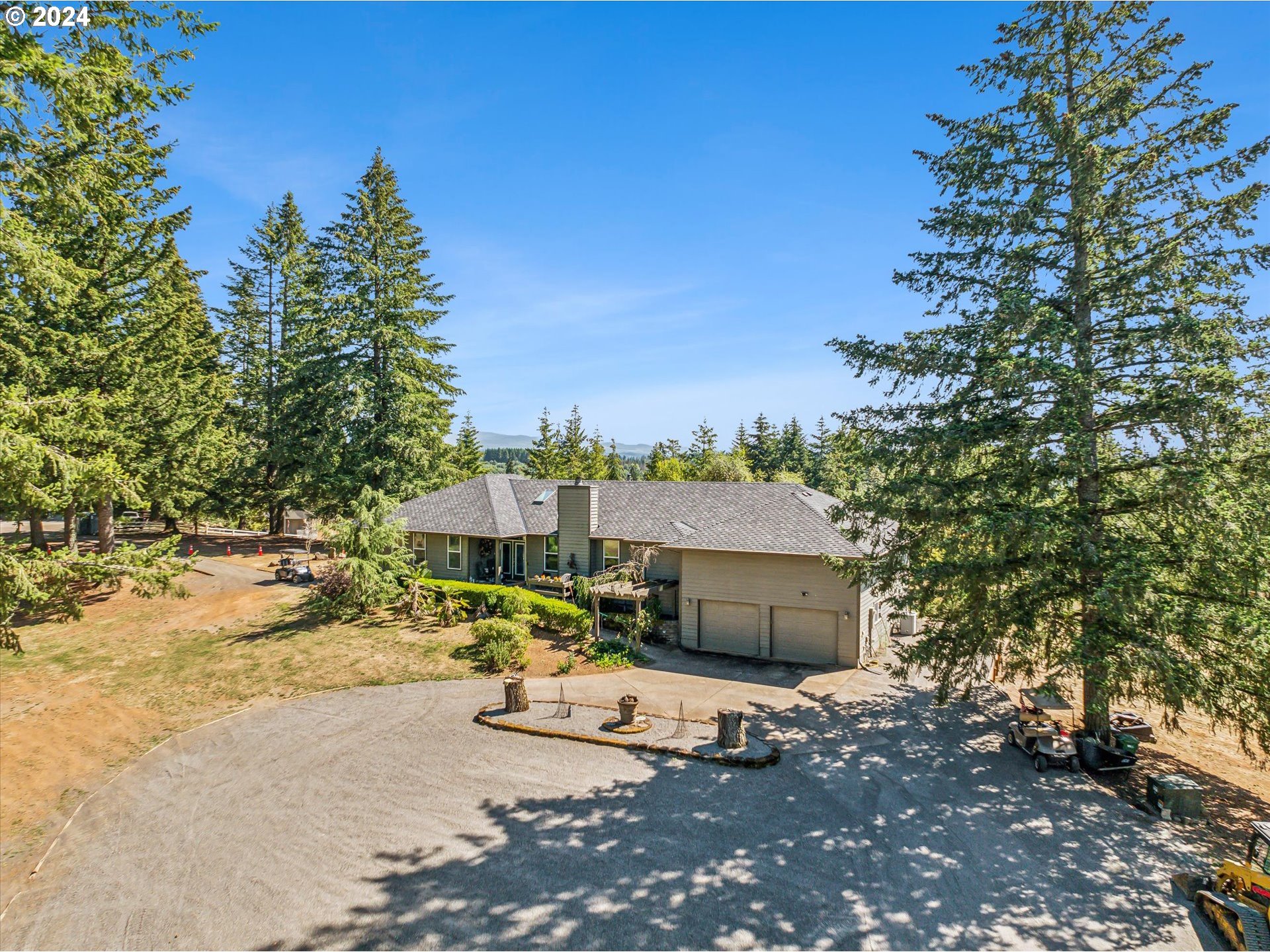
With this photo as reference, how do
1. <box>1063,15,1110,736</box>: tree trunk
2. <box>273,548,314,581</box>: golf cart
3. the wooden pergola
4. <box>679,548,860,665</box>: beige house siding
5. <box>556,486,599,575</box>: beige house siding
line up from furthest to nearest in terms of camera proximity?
<box>273,548,314,581</box>: golf cart < <box>556,486,599,575</box>: beige house siding < the wooden pergola < <box>679,548,860,665</box>: beige house siding < <box>1063,15,1110,736</box>: tree trunk

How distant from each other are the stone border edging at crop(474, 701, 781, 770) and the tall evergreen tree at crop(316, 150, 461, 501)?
21.0 m

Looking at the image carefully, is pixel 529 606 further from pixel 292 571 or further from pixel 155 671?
pixel 292 571

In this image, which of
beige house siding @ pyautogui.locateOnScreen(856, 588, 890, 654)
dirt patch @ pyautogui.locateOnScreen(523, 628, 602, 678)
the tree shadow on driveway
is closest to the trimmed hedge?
dirt patch @ pyautogui.locateOnScreen(523, 628, 602, 678)

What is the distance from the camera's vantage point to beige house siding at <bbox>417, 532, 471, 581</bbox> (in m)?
27.5

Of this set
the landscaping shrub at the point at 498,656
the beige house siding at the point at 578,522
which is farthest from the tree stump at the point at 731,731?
the beige house siding at the point at 578,522

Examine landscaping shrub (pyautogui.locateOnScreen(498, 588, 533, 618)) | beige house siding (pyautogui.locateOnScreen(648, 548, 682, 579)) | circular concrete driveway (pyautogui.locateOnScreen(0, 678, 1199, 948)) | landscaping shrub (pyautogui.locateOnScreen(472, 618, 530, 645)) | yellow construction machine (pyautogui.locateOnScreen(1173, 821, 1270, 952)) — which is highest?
beige house siding (pyautogui.locateOnScreen(648, 548, 682, 579))

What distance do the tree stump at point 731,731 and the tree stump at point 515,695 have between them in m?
5.35

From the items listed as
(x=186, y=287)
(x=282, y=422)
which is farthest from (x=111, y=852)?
(x=186, y=287)

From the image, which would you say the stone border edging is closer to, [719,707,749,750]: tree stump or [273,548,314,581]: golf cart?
[719,707,749,750]: tree stump

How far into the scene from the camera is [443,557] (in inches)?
1104

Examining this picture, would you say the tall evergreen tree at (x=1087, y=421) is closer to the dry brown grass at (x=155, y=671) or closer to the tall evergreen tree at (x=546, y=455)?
the dry brown grass at (x=155, y=671)

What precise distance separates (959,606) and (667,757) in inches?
308

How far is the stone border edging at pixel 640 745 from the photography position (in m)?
12.3

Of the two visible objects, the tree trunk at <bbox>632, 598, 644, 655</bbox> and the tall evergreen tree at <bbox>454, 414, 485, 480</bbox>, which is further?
the tall evergreen tree at <bbox>454, 414, 485, 480</bbox>
